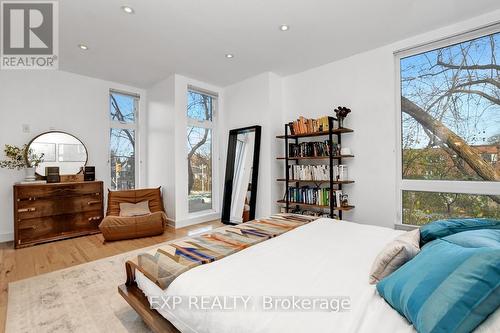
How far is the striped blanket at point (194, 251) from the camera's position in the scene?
1298 mm

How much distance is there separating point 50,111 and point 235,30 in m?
3.34

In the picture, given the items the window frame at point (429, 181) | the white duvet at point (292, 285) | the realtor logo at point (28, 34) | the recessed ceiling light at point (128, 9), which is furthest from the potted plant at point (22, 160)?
the window frame at point (429, 181)

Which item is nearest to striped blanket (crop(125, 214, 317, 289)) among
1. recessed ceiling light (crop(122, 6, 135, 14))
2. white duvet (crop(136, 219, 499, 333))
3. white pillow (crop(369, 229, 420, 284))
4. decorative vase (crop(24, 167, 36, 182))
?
white duvet (crop(136, 219, 499, 333))

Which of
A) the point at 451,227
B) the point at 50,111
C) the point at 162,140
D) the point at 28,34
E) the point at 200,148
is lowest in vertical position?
the point at 451,227

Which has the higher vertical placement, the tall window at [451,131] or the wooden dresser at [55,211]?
the tall window at [451,131]

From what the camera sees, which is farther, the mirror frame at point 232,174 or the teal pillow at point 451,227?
the mirror frame at point 232,174

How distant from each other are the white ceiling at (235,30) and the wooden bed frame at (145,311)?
2565 mm

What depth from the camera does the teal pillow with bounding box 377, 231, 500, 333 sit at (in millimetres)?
694

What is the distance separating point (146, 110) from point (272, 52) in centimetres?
298

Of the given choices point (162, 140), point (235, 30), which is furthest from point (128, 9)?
point (162, 140)

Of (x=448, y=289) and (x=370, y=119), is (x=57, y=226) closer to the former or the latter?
(x=448, y=289)

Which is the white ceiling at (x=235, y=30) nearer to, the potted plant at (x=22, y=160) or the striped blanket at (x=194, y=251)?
the potted plant at (x=22, y=160)

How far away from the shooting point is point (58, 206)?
11.3 ft

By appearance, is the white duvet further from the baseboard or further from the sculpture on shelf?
the baseboard
